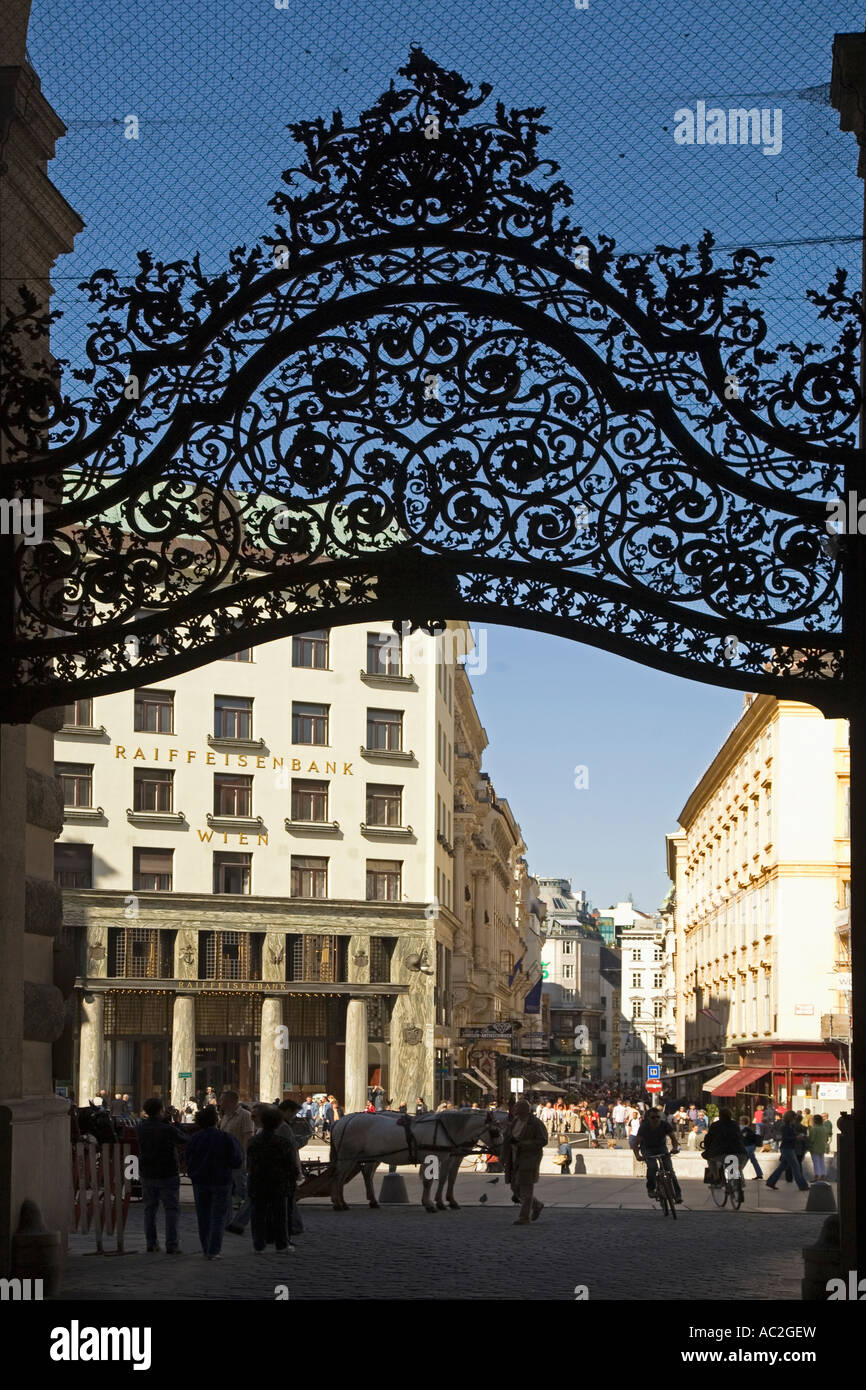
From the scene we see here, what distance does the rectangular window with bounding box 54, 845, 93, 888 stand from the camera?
2005 inches

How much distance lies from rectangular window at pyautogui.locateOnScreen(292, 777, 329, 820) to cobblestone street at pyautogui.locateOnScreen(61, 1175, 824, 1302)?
2808 centimetres

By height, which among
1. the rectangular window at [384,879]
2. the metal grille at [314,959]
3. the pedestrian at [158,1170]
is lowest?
the pedestrian at [158,1170]

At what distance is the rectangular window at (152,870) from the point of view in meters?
51.8

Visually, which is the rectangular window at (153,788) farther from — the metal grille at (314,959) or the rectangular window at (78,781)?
the metal grille at (314,959)

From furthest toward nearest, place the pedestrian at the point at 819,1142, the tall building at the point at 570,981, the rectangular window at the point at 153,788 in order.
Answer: the tall building at the point at 570,981 < the rectangular window at the point at 153,788 < the pedestrian at the point at 819,1142

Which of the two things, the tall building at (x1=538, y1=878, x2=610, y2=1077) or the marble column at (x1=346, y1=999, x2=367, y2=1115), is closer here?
the marble column at (x1=346, y1=999, x2=367, y2=1115)

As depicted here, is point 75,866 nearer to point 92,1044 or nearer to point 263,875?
point 92,1044

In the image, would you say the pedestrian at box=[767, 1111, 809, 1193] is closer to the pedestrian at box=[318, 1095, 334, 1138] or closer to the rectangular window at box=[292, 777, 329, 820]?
the pedestrian at box=[318, 1095, 334, 1138]

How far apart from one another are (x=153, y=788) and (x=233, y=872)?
3257 millimetres

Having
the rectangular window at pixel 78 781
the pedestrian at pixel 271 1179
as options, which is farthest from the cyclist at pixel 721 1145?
the rectangular window at pixel 78 781

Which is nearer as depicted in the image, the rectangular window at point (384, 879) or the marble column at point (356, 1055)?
the marble column at point (356, 1055)

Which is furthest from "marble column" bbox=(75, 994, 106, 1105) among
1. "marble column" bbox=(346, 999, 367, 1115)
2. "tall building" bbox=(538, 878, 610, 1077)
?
"tall building" bbox=(538, 878, 610, 1077)

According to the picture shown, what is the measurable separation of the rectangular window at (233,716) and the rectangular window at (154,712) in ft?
4.32
